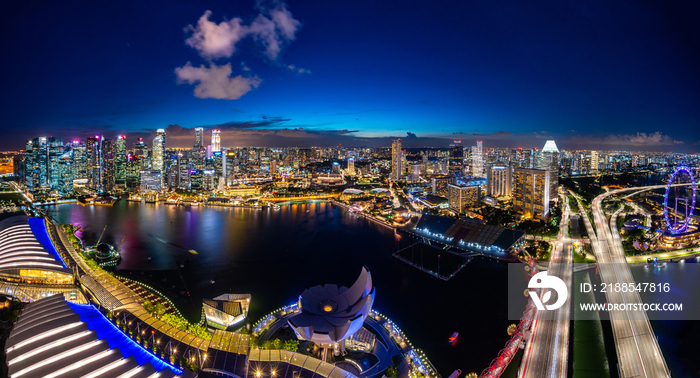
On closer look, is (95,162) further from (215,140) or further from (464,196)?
(464,196)

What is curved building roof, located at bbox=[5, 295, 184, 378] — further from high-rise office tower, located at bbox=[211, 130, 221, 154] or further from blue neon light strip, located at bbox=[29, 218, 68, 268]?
high-rise office tower, located at bbox=[211, 130, 221, 154]

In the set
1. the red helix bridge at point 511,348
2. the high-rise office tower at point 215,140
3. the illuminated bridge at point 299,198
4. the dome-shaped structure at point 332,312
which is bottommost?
the red helix bridge at point 511,348

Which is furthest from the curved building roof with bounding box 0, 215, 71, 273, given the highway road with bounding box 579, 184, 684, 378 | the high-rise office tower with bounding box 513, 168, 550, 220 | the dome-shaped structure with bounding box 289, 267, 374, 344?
the high-rise office tower with bounding box 513, 168, 550, 220

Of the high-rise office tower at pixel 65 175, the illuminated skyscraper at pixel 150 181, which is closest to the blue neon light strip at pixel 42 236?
the illuminated skyscraper at pixel 150 181

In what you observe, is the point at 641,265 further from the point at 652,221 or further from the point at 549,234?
the point at 652,221

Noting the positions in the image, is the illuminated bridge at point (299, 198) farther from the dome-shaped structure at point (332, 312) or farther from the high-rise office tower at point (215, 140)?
the high-rise office tower at point (215, 140)

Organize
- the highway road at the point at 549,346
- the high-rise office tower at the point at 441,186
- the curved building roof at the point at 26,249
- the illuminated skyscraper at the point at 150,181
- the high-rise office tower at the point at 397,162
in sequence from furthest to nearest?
the high-rise office tower at the point at 397,162 < the illuminated skyscraper at the point at 150,181 < the high-rise office tower at the point at 441,186 < the curved building roof at the point at 26,249 < the highway road at the point at 549,346
